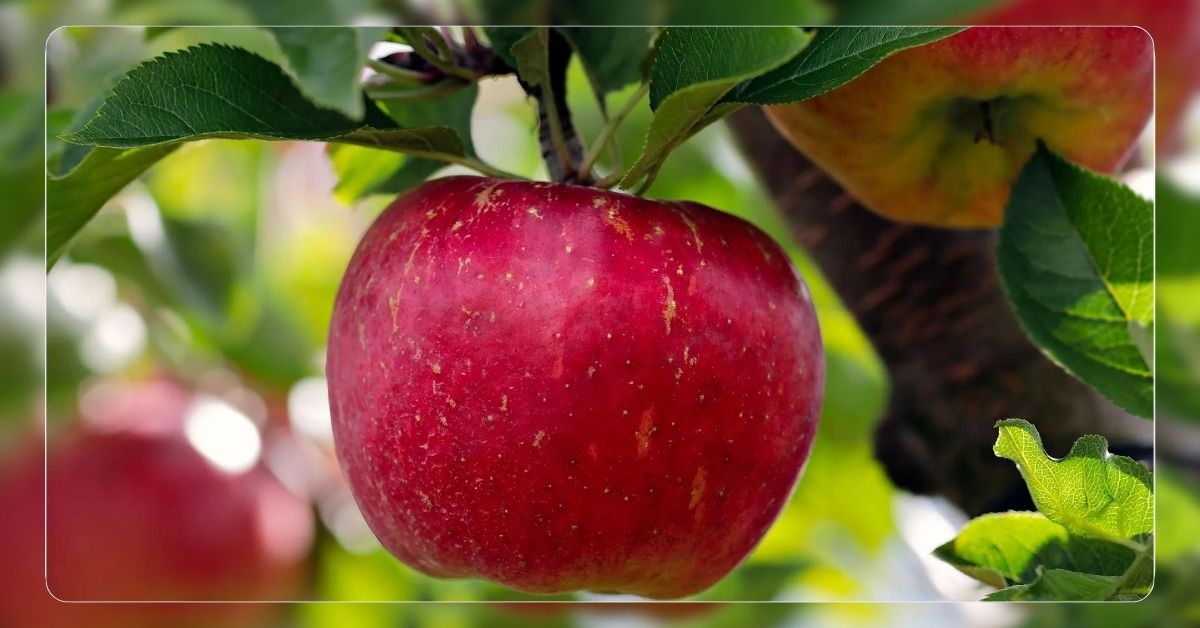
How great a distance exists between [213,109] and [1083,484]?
377 millimetres

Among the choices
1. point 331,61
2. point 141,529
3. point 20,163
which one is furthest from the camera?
point 141,529

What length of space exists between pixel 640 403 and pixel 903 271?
1.03 ft

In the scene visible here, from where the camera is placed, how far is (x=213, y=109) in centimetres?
42

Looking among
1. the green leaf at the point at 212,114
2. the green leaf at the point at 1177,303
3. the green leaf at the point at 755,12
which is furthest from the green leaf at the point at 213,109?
the green leaf at the point at 1177,303

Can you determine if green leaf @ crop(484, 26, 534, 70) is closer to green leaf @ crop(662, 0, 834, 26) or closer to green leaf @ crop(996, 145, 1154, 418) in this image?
green leaf @ crop(662, 0, 834, 26)

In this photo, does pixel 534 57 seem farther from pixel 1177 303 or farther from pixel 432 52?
pixel 1177 303

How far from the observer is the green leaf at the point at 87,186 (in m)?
0.45

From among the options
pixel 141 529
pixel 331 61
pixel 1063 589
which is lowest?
pixel 141 529

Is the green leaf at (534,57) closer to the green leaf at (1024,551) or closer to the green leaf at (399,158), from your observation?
the green leaf at (399,158)

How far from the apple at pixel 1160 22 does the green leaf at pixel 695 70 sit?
5.7 inches

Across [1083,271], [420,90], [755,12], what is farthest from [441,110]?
[1083,271]

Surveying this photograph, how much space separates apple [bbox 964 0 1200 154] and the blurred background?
11mm

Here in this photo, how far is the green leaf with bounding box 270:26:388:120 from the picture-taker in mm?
334

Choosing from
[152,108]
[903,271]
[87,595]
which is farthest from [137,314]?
[903,271]
